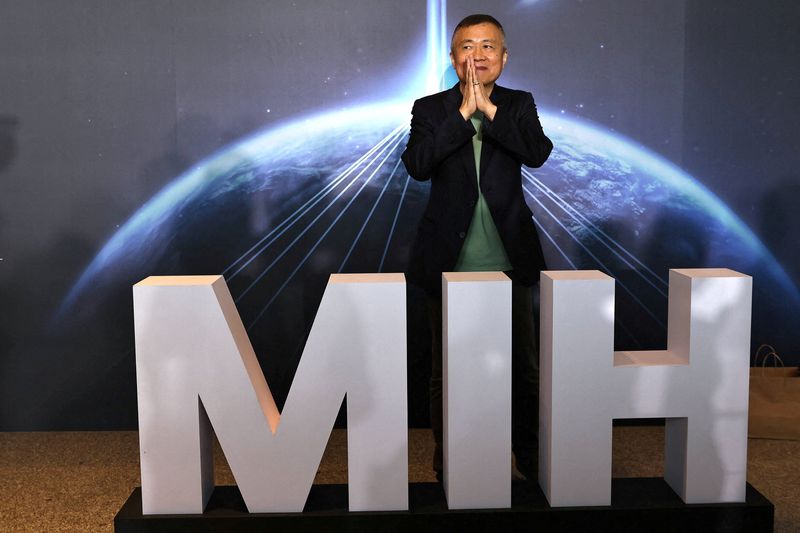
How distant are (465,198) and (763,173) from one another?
165 cm

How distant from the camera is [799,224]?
3.54 m

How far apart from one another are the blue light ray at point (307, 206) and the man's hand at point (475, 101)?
101cm

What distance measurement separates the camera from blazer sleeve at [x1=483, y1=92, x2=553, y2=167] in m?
2.41

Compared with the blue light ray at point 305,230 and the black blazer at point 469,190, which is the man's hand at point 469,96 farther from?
the blue light ray at point 305,230

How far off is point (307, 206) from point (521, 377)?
1.26m

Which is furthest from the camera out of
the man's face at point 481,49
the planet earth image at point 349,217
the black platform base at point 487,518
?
the planet earth image at point 349,217

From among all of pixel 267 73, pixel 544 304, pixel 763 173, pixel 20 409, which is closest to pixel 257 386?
pixel 544 304

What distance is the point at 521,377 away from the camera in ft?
8.67

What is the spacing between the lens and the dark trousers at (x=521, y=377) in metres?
2.56

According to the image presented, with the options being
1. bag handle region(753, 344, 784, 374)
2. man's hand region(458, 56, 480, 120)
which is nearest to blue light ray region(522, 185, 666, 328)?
bag handle region(753, 344, 784, 374)

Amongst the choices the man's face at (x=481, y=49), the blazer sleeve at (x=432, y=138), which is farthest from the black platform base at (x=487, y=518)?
A: the man's face at (x=481, y=49)

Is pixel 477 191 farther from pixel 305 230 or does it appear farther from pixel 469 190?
pixel 305 230

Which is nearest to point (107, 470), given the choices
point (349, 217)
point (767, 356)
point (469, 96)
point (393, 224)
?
point (349, 217)

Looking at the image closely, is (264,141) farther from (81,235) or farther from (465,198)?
(465,198)
